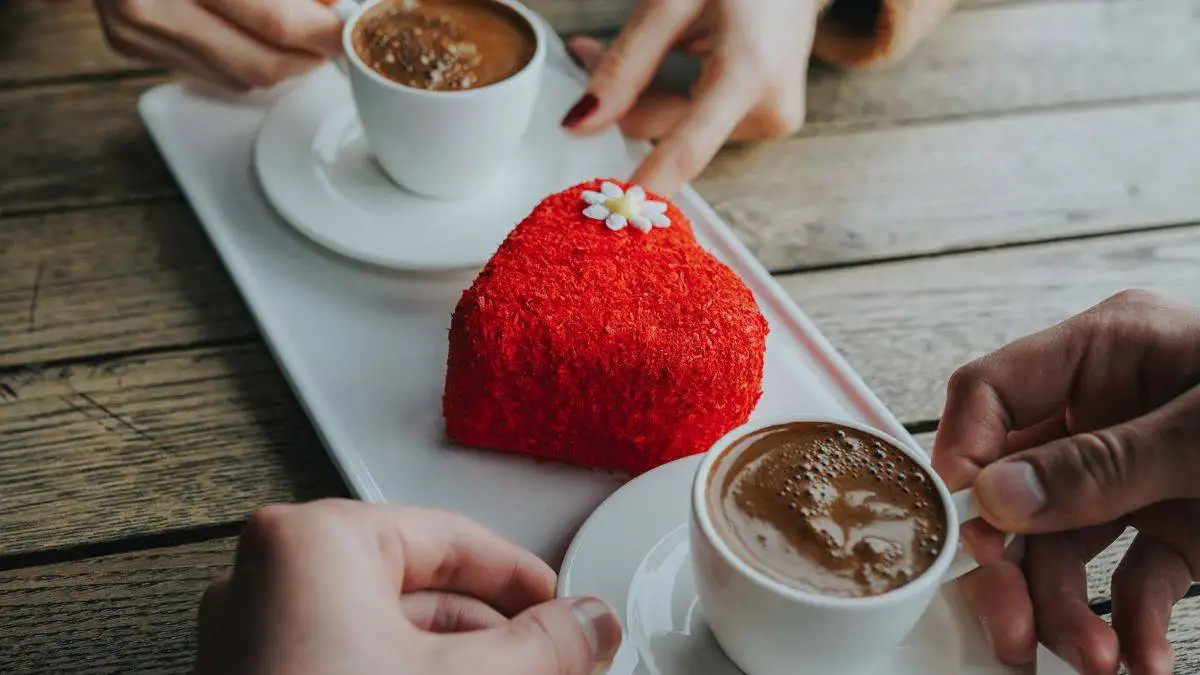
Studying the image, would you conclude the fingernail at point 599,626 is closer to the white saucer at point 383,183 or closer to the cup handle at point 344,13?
the white saucer at point 383,183

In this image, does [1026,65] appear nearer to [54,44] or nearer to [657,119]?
[657,119]

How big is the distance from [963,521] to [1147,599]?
221mm

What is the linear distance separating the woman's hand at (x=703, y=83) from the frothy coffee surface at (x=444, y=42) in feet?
0.38

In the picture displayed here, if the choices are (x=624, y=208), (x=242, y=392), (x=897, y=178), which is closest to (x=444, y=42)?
(x=624, y=208)

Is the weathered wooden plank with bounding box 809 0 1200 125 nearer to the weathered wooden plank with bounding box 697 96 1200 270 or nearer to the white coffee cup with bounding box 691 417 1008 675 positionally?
the weathered wooden plank with bounding box 697 96 1200 270

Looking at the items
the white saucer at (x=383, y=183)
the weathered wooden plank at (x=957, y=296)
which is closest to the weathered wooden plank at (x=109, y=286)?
the white saucer at (x=383, y=183)

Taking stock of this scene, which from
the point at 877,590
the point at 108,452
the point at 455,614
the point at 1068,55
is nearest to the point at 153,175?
the point at 108,452

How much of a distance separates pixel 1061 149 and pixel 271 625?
4.03 ft

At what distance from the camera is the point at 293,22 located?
1262 mm

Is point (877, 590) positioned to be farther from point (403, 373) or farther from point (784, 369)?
point (403, 373)

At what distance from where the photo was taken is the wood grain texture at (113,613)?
0.88m

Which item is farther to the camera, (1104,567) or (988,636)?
(1104,567)

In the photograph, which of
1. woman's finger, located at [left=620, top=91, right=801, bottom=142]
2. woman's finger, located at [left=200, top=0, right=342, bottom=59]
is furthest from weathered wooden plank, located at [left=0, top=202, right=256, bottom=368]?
woman's finger, located at [left=620, top=91, right=801, bottom=142]

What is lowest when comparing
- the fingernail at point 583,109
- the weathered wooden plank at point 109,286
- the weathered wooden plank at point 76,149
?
the weathered wooden plank at point 109,286
